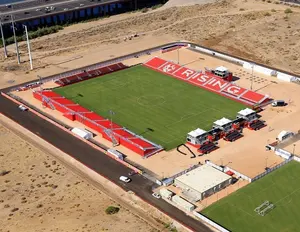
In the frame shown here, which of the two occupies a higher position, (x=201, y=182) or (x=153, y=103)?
(x=201, y=182)

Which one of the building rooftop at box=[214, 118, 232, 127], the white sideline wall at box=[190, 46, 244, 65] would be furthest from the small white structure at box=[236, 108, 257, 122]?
the white sideline wall at box=[190, 46, 244, 65]

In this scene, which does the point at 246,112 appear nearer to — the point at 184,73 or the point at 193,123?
the point at 193,123

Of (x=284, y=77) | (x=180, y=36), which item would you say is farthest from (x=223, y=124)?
(x=180, y=36)

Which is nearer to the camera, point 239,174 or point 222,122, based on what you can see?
point 239,174

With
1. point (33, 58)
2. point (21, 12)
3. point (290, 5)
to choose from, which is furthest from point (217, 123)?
point (21, 12)

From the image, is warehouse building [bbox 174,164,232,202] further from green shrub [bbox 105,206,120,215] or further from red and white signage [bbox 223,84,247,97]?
red and white signage [bbox 223,84,247,97]

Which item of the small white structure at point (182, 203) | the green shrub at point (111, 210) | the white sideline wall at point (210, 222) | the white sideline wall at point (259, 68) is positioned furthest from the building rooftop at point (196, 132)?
the white sideline wall at point (259, 68)
